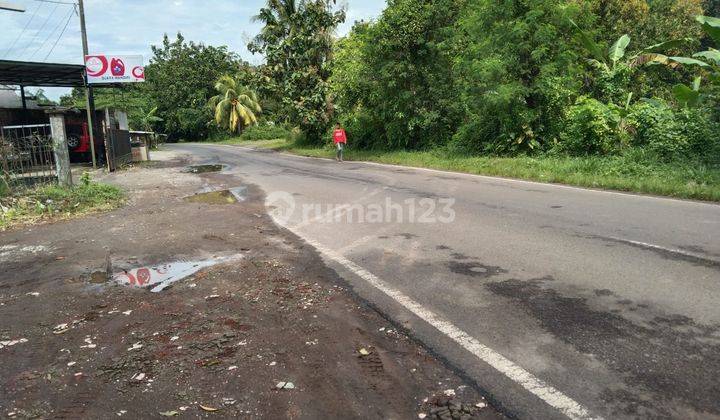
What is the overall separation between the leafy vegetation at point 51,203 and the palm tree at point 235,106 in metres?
44.6

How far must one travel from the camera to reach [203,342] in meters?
3.97

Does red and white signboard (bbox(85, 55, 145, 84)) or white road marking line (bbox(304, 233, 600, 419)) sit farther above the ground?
red and white signboard (bbox(85, 55, 145, 84))

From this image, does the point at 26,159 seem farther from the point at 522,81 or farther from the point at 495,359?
the point at 522,81

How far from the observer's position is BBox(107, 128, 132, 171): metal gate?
2022 centimetres

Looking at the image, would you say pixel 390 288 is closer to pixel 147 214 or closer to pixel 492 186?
pixel 147 214

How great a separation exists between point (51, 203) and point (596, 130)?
1453 centimetres

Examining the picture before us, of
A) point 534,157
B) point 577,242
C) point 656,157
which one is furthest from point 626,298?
point 534,157

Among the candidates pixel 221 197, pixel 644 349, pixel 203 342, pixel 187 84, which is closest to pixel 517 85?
pixel 221 197

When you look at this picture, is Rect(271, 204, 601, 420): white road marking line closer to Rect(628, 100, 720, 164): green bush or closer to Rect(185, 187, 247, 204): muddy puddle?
Rect(185, 187, 247, 204): muddy puddle

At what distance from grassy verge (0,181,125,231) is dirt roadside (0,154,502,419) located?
9.79 ft

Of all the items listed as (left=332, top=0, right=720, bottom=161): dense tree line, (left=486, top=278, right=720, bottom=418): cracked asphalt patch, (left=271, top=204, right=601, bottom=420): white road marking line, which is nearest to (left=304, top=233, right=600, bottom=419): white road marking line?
(left=271, top=204, right=601, bottom=420): white road marking line

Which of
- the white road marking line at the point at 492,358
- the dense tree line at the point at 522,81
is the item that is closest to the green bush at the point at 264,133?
the dense tree line at the point at 522,81

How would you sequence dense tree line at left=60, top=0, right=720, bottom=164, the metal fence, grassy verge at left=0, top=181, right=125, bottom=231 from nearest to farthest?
grassy verge at left=0, top=181, right=125, bottom=231 → the metal fence → dense tree line at left=60, top=0, right=720, bottom=164

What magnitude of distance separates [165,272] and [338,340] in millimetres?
3015
